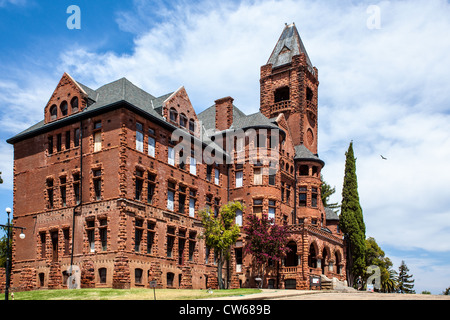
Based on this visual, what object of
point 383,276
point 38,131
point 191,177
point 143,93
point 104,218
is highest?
point 143,93

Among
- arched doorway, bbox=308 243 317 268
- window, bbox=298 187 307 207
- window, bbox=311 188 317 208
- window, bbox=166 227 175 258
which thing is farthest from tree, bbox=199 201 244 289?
window, bbox=311 188 317 208

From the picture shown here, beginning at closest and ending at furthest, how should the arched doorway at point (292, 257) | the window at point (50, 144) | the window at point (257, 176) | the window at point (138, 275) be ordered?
the window at point (138, 275)
the window at point (50, 144)
the window at point (257, 176)
the arched doorway at point (292, 257)

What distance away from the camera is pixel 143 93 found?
47562 millimetres

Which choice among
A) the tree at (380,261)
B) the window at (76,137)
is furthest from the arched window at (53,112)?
the tree at (380,261)

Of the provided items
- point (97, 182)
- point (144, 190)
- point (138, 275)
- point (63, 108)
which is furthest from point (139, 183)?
point (63, 108)

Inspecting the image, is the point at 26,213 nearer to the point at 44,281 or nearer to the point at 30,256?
the point at 30,256

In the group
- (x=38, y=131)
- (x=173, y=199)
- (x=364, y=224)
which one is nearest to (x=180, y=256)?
(x=173, y=199)

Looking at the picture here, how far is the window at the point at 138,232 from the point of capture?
4038cm

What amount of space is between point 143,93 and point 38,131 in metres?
9.71

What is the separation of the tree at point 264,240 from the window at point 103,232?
1500 cm

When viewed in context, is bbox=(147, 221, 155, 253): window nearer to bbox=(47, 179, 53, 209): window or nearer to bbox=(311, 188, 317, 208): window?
bbox=(47, 179, 53, 209): window

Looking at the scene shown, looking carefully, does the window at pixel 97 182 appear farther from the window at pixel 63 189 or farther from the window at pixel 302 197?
the window at pixel 302 197

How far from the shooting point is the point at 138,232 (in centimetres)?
4106

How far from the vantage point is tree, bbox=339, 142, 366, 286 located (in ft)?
200
